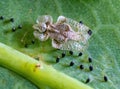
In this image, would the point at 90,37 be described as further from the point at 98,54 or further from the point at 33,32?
Answer: the point at 33,32

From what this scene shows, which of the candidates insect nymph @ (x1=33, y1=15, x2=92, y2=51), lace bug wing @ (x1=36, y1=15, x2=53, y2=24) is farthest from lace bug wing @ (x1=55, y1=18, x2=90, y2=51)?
→ lace bug wing @ (x1=36, y1=15, x2=53, y2=24)

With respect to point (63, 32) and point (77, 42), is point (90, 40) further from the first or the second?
point (63, 32)

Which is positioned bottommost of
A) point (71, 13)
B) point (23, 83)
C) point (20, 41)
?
point (23, 83)

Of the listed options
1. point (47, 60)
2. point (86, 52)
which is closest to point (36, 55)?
point (47, 60)

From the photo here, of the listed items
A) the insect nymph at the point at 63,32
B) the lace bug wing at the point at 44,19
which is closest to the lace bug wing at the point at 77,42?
the insect nymph at the point at 63,32

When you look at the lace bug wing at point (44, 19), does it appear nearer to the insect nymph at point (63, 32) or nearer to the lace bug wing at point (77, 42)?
the insect nymph at point (63, 32)

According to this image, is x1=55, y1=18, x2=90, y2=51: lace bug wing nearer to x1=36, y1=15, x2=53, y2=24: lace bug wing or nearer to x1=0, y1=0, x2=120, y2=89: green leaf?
x1=0, y1=0, x2=120, y2=89: green leaf
